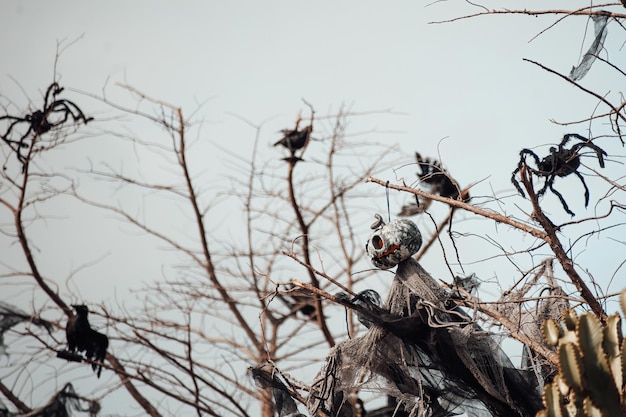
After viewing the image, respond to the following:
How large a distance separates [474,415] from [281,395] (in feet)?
3.51

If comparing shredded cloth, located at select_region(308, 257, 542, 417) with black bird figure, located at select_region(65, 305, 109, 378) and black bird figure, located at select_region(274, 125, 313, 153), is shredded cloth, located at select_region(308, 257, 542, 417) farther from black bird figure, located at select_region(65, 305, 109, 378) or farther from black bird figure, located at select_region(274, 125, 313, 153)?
black bird figure, located at select_region(274, 125, 313, 153)

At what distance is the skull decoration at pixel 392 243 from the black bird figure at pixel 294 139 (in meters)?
2.56

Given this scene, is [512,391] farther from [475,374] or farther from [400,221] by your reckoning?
[400,221]

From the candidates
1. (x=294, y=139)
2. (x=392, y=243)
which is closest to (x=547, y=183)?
(x=392, y=243)

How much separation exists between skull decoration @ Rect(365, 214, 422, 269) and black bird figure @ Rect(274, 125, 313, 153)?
2556 millimetres

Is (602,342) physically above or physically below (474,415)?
below

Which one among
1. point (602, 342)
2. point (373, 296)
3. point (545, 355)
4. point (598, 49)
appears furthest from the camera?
point (373, 296)

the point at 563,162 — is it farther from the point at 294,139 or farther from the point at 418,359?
the point at 294,139

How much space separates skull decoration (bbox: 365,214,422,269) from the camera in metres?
4.77

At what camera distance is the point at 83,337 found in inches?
258

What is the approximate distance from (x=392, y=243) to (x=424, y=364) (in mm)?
665

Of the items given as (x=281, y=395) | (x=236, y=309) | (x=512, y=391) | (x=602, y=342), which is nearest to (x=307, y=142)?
(x=236, y=309)

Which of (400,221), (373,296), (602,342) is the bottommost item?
(602,342)

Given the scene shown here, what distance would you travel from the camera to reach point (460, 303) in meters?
4.51
